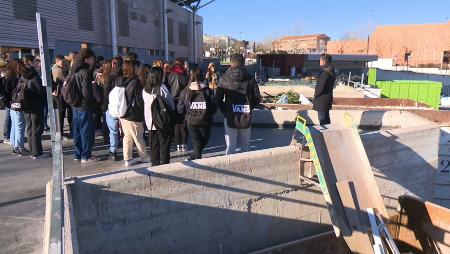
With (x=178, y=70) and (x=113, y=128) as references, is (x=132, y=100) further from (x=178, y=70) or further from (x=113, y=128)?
(x=178, y=70)

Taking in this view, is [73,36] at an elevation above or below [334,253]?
above

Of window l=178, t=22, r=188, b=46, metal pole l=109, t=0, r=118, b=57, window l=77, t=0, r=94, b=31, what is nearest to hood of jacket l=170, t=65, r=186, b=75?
window l=77, t=0, r=94, b=31

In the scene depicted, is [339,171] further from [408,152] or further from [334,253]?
[408,152]

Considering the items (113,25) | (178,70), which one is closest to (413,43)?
(113,25)

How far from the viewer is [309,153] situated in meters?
4.98

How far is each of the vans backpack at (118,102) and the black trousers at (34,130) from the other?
1631 millimetres

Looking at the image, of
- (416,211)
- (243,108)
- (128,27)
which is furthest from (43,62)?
(128,27)

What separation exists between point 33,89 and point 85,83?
102 centimetres

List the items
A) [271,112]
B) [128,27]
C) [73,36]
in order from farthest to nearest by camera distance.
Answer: [128,27], [73,36], [271,112]

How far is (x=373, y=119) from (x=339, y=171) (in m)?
4.51

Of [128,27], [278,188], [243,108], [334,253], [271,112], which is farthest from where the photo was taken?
[128,27]

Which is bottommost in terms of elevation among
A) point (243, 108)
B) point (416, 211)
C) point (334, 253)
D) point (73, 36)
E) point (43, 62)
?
point (334, 253)

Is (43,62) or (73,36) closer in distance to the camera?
(43,62)

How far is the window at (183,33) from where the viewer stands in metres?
41.1
